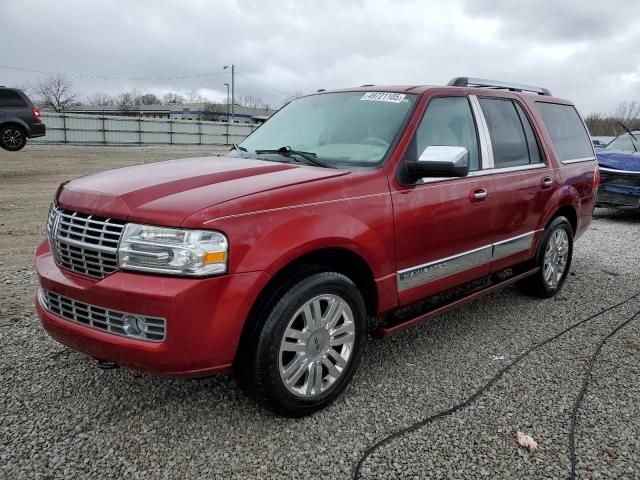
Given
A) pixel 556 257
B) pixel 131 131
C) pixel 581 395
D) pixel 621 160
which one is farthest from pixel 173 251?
pixel 131 131

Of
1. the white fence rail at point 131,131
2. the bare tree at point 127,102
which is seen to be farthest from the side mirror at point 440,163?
the bare tree at point 127,102

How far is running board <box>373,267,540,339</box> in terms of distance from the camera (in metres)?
3.17

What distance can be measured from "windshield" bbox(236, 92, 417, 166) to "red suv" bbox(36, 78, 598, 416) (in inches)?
0.5

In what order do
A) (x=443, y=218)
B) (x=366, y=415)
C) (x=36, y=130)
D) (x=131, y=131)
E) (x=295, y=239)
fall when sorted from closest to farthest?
(x=295, y=239), (x=366, y=415), (x=443, y=218), (x=36, y=130), (x=131, y=131)

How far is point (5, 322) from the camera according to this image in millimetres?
3885

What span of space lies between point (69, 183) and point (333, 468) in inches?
83.5

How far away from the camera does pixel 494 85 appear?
458cm

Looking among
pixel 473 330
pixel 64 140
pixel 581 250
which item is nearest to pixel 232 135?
pixel 64 140

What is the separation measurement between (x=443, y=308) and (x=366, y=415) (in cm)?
105

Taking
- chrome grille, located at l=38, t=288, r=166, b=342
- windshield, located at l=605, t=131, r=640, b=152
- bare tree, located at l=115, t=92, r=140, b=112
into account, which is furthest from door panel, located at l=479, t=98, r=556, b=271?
bare tree, located at l=115, t=92, r=140, b=112

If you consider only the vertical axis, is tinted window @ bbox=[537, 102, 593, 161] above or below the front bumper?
above

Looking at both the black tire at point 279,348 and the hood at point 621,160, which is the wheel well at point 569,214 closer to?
the black tire at point 279,348

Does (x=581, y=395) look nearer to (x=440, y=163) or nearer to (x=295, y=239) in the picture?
(x=440, y=163)

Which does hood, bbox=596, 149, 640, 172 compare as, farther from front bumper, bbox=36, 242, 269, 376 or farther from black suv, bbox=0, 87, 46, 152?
black suv, bbox=0, 87, 46, 152
